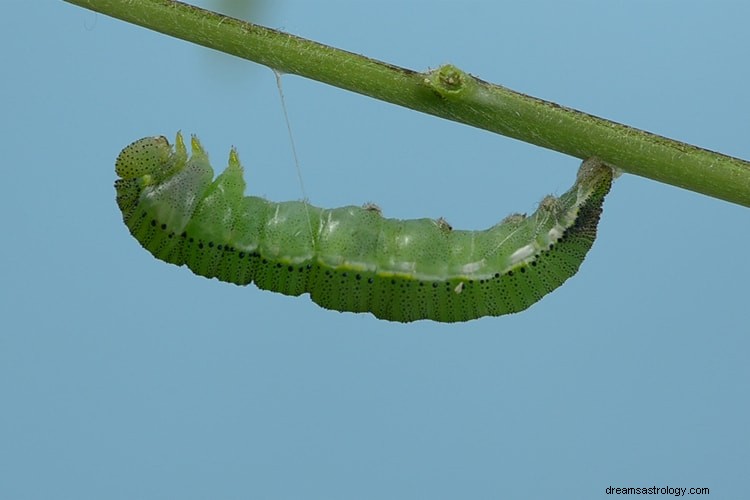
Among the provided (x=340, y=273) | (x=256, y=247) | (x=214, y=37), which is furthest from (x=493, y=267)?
(x=214, y=37)

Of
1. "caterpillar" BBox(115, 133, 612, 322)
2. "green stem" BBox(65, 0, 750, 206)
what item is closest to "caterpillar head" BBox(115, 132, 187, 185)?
"caterpillar" BBox(115, 133, 612, 322)

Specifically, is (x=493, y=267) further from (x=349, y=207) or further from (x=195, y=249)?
(x=195, y=249)

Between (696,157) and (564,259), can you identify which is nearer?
(696,157)

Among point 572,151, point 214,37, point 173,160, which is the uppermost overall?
point 173,160

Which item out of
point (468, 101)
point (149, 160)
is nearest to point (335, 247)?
point (149, 160)

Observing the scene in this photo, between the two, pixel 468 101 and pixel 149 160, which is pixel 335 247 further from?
pixel 468 101

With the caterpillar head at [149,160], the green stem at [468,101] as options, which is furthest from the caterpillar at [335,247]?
the green stem at [468,101]
